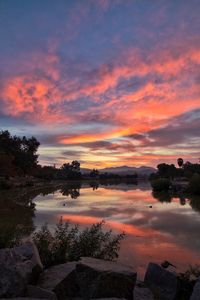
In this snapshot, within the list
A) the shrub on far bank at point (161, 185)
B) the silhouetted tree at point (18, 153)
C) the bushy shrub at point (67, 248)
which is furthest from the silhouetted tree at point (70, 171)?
the bushy shrub at point (67, 248)

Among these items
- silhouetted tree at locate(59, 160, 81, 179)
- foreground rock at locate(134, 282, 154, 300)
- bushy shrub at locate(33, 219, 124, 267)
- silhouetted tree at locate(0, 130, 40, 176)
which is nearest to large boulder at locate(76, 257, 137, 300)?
foreground rock at locate(134, 282, 154, 300)

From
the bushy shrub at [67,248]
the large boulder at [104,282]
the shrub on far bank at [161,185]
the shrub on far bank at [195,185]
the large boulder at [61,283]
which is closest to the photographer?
the large boulder at [104,282]

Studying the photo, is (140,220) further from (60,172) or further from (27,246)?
(60,172)

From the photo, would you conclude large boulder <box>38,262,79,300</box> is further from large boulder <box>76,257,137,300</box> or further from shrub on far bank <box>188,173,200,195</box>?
shrub on far bank <box>188,173,200,195</box>

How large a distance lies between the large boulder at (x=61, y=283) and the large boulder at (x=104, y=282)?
0.27 meters

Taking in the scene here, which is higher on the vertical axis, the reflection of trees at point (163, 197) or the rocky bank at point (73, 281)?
the reflection of trees at point (163, 197)

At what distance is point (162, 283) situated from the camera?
8.09m

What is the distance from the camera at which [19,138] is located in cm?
9744

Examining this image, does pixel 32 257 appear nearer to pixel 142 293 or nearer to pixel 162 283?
pixel 142 293

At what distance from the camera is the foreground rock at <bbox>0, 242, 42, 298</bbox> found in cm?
622

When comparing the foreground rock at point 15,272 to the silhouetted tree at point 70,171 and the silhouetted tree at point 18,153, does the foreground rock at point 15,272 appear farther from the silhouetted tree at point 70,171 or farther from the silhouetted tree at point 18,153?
the silhouetted tree at point 70,171

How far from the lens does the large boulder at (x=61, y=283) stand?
23.3ft

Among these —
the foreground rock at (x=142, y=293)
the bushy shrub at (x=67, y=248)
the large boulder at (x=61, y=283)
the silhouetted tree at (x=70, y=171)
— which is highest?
the silhouetted tree at (x=70, y=171)

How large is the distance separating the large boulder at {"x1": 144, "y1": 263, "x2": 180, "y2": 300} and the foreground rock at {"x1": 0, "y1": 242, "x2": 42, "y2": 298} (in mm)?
2575
